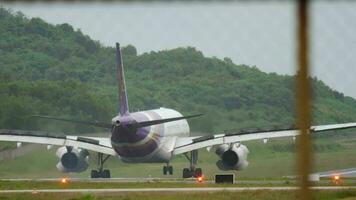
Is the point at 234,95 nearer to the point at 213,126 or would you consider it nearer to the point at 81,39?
the point at 213,126

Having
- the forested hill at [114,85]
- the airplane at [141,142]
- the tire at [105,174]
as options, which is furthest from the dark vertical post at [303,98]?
the tire at [105,174]

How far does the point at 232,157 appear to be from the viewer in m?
61.0

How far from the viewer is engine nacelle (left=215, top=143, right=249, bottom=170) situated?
60656 millimetres

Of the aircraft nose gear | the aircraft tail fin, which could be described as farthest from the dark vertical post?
the aircraft nose gear

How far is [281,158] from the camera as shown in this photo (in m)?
61.6

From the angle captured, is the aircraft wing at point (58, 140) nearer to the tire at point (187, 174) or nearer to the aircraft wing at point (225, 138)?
the aircraft wing at point (225, 138)

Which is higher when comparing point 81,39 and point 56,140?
point 81,39

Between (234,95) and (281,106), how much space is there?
353 inches

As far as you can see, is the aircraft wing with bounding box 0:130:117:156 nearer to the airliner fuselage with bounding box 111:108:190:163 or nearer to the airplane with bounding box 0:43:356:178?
the airplane with bounding box 0:43:356:178

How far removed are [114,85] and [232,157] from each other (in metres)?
28.8

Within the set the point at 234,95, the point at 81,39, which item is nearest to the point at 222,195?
the point at 234,95

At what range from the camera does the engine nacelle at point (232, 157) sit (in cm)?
6066

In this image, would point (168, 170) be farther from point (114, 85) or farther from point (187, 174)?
point (114, 85)

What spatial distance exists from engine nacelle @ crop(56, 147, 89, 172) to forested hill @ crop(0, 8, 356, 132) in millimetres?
4797
